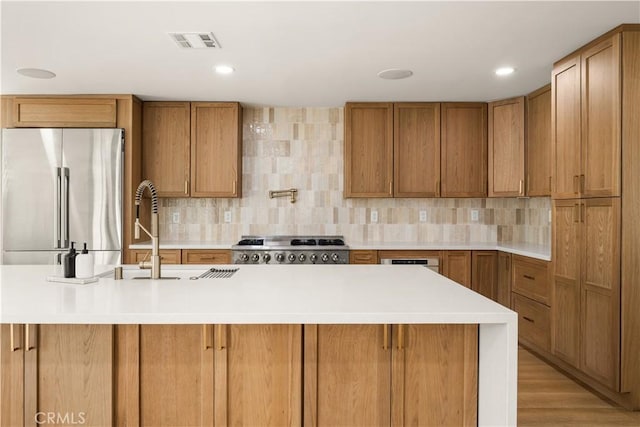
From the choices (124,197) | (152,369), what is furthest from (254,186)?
(152,369)

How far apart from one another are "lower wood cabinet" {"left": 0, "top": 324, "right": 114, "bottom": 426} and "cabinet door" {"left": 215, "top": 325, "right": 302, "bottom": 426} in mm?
457

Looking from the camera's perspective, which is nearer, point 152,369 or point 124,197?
point 152,369

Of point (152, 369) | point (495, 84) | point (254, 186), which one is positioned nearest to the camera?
point (152, 369)

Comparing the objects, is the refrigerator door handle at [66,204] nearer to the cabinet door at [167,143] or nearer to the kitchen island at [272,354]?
the cabinet door at [167,143]

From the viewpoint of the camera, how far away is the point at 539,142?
3.91 m

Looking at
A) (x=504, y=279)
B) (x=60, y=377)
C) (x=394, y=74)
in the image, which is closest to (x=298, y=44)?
(x=394, y=74)

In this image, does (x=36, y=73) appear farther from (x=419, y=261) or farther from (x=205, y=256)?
(x=419, y=261)

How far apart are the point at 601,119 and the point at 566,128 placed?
358mm

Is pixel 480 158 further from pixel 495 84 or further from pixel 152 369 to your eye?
pixel 152 369

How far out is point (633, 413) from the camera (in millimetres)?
2572

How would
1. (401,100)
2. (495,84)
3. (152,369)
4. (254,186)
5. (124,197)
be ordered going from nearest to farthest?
(152,369) → (495,84) → (124,197) → (401,100) → (254,186)

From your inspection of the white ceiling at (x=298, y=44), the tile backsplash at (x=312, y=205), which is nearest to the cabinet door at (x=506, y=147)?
the white ceiling at (x=298, y=44)

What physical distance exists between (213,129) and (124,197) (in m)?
1.11

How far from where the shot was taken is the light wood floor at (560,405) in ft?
8.23
